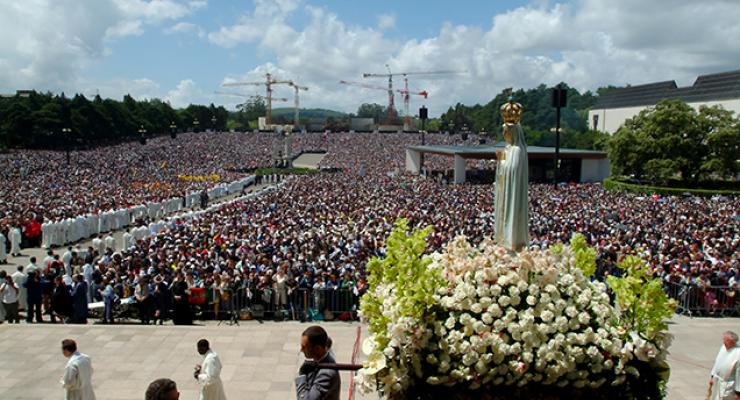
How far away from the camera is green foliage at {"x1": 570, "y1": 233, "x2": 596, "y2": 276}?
533 centimetres

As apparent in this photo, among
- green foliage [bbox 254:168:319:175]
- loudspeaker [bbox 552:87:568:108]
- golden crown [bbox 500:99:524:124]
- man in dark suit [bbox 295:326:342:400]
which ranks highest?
loudspeaker [bbox 552:87:568:108]

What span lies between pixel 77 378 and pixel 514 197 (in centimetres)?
582

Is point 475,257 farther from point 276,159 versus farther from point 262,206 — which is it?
point 276,159

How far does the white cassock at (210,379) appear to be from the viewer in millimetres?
6785

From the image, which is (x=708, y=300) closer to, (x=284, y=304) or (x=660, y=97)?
(x=284, y=304)

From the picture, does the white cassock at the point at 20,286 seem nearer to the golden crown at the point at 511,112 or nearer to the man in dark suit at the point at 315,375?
the man in dark suit at the point at 315,375

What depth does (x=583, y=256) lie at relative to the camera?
543cm

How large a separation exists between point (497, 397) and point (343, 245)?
1349cm

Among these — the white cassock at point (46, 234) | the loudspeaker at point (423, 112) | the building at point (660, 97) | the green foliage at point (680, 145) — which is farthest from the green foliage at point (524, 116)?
the white cassock at point (46, 234)

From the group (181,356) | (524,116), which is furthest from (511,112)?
(524,116)

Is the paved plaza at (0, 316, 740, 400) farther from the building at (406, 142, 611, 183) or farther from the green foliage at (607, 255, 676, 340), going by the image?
the building at (406, 142, 611, 183)

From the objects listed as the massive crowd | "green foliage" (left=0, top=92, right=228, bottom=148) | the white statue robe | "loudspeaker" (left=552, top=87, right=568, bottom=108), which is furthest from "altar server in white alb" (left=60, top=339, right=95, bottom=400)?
"green foliage" (left=0, top=92, right=228, bottom=148)

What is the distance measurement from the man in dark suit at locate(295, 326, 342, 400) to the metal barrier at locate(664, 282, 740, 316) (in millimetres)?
12463

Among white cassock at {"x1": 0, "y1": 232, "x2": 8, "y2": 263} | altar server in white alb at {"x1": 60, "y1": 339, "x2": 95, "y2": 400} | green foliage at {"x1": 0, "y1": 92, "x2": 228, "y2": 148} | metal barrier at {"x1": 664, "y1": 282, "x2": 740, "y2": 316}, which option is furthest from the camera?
green foliage at {"x1": 0, "y1": 92, "x2": 228, "y2": 148}
